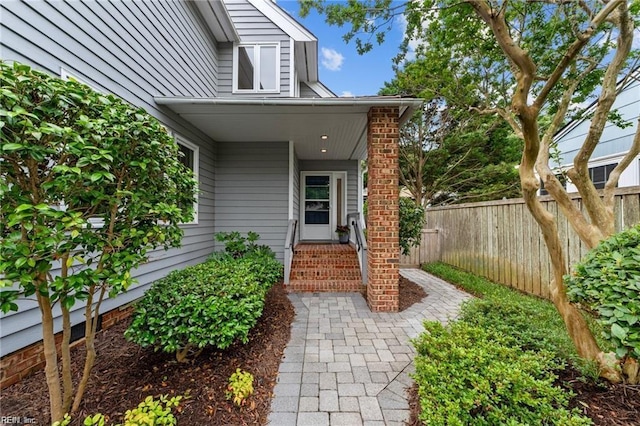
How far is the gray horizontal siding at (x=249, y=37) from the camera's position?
6832 mm

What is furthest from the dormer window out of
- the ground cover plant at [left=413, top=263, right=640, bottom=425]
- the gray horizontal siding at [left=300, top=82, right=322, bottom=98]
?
the ground cover plant at [left=413, top=263, right=640, bottom=425]

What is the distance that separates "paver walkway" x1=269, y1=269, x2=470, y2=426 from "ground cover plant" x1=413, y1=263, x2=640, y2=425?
0.37 m

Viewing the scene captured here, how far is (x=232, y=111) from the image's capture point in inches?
177

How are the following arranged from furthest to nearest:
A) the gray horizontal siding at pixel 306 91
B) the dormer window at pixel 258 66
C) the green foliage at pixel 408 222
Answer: the gray horizontal siding at pixel 306 91 < the dormer window at pixel 258 66 < the green foliage at pixel 408 222

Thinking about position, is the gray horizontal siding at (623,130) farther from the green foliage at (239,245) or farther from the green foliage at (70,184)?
the green foliage at (70,184)

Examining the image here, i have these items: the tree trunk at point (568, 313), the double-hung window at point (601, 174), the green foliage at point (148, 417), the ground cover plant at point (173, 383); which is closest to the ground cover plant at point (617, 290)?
the tree trunk at point (568, 313)

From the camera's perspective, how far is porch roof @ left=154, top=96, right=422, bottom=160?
416 centimetres

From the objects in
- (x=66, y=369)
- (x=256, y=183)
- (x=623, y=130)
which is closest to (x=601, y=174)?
(x=623, y=130)

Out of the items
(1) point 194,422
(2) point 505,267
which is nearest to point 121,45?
(1) point 194,422

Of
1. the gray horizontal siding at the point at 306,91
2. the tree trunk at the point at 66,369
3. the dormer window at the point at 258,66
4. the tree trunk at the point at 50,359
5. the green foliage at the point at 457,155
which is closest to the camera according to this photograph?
the tree trunk at the point at 50,359

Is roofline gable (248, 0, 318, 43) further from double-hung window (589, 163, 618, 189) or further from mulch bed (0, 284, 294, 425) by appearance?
double-hung window (589, 163, 618, 189)

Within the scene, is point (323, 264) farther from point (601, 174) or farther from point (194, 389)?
point (601, 174)

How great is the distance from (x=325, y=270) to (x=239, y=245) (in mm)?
1942

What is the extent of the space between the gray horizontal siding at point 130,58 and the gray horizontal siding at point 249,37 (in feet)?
0.97
